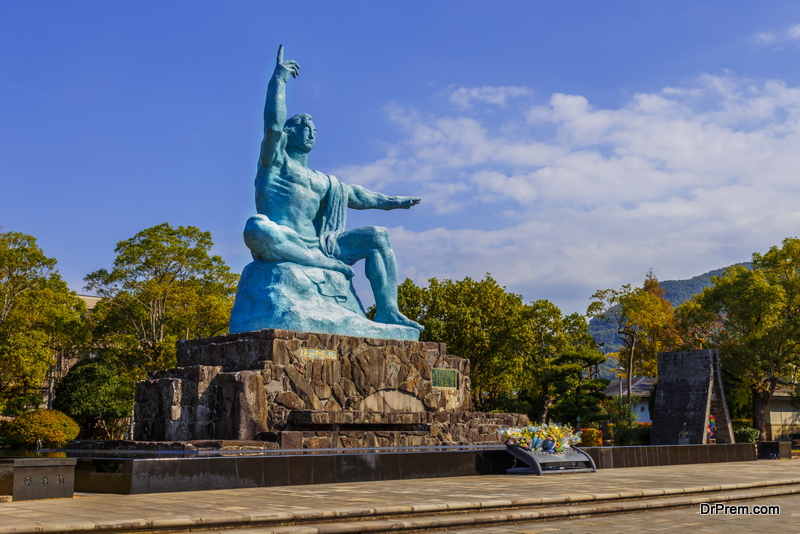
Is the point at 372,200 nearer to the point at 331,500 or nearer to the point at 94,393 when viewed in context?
the point at 331,500

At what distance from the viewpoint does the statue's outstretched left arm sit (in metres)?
15.7

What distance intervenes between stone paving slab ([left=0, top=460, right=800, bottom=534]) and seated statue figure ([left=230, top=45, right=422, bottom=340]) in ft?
15.7

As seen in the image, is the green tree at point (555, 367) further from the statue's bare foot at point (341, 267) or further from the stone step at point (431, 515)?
the stone step at point (431, 515)

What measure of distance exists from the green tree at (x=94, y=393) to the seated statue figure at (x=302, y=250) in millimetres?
16017

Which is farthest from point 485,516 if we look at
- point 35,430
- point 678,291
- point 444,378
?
point 678,291

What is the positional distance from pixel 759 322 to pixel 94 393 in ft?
81.8

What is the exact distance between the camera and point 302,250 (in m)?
13.8

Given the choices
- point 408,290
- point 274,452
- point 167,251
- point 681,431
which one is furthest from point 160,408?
point 408,290

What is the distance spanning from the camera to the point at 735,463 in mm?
14820

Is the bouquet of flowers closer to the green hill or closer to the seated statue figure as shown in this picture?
the seated statue figure

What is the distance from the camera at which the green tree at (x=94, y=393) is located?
89.1 ft

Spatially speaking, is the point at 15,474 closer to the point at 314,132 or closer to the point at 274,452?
the point at 274,452

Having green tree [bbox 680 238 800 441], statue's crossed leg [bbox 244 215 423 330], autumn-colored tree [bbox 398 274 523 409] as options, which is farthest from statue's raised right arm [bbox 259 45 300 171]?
green tree [bbox 680 238 800 441]

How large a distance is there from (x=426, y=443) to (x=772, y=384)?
19.9m
